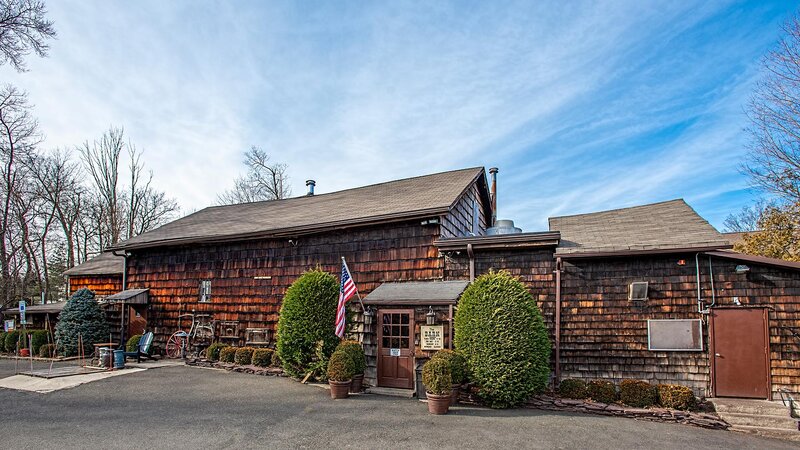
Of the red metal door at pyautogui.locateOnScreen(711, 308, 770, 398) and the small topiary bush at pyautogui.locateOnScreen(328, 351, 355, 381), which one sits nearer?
the red metal door at pyautogui.locateOnScreen(711, 308, 770, 398)

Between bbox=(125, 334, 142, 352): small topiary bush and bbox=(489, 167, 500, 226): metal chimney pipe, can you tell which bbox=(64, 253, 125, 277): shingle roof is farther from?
bbox=(489, 167, 500, 226): metal chimney pipe

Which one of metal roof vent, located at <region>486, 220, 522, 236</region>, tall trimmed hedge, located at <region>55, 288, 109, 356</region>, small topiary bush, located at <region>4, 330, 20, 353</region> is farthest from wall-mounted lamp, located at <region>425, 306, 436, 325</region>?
small topiary bush, located at <region>4, 330, 20, 353</region>

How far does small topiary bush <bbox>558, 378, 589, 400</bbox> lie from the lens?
8.62 m

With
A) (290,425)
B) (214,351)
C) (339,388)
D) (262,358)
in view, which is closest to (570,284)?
(339,388)

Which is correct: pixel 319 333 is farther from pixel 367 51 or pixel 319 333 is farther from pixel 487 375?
pixel 367 51

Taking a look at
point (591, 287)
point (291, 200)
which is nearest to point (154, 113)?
point (291, 200)

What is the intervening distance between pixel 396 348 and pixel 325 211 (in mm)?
5616

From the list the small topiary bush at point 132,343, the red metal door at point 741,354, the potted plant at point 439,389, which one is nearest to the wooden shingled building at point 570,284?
the red metal door at point 741,354

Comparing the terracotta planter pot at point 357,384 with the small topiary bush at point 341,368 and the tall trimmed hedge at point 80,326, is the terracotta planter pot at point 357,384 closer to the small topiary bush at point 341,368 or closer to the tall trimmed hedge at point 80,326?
the small topiary bush at point 341,368

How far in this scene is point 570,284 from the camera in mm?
9633

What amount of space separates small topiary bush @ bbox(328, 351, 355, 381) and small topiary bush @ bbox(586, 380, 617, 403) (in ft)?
15.4

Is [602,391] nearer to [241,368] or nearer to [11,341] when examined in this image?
[241,368]

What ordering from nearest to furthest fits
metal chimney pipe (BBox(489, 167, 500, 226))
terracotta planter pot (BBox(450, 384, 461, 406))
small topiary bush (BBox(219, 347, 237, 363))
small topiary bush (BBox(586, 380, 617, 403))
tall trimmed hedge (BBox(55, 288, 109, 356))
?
terracotta planter pot (BBox(450, 384, 461, 406))
small topiary bush (BBox(586, 380, 617, 403))
small topiary bush (BBox(219, 347, 237, 363))
tall trimmed hedge (BBox(55, 288, 109, 356))
metal chimney pipe (BBox(489, 167, 500, 226))

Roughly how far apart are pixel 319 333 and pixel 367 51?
7.41 meters
